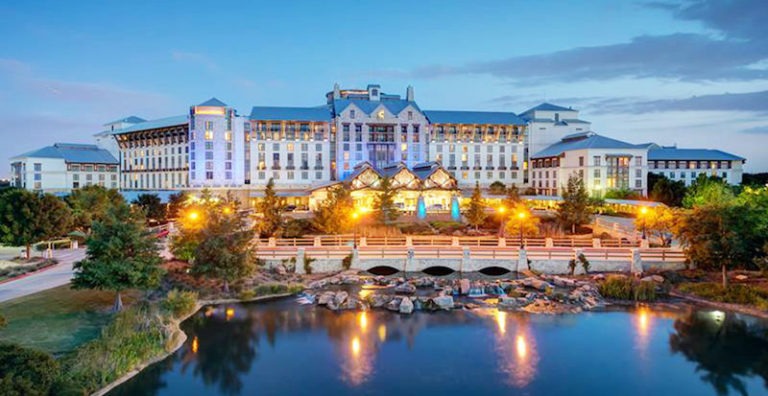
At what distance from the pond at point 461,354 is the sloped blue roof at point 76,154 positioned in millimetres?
75313

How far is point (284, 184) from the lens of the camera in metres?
80.6

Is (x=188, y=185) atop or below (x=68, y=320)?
atop

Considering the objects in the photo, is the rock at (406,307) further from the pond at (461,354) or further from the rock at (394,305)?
the pond at (461,354)

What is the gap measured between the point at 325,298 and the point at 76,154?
79.6 meters

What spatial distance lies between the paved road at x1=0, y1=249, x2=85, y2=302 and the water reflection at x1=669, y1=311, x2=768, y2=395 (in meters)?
28.9

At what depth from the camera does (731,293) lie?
2773cm

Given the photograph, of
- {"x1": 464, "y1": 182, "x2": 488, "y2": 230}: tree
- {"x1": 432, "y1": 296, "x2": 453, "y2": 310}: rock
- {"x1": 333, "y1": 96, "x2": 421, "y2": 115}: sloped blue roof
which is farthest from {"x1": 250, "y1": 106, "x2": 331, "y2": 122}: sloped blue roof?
{"x1": 432, "y1": 296, "x2": 453, "y2": 310}: rock

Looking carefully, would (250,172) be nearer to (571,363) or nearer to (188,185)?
(188,185)

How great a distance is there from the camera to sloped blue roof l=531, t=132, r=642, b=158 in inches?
2916

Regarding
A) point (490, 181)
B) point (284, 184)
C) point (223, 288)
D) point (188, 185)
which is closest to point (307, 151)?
point (284, 184)

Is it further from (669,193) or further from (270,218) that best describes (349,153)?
(669,193)

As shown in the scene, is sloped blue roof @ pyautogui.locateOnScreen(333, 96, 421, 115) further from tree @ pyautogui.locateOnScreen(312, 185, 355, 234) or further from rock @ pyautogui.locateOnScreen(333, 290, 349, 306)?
rock @ pyautogui.locateOnScreen(333, 290, 349, 306)

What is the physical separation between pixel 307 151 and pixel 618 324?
205 feet

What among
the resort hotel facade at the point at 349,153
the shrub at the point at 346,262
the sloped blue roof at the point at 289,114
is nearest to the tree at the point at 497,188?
the resort hotel facade at the point at 349,153
